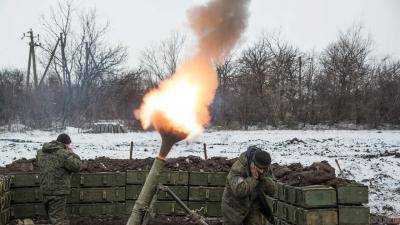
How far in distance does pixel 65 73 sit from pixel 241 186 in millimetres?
33361

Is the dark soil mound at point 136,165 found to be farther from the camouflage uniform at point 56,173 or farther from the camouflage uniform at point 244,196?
the camouflage uniform at point 244,196

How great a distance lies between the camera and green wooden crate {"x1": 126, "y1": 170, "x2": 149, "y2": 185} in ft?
40.2

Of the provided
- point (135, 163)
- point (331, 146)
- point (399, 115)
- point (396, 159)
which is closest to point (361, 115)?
point (399, 115)

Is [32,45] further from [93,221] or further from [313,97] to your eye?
[93,221]

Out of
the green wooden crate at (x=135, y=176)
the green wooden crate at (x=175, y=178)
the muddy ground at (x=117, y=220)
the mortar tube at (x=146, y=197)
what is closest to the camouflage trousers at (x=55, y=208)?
the muddy ground at (x=117, y=220)

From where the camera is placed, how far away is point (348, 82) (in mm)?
40062

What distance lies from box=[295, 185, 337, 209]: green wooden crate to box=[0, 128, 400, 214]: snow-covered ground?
552 centimetres

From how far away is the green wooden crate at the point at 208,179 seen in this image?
40.0 feet

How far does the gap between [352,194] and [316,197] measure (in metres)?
0.66

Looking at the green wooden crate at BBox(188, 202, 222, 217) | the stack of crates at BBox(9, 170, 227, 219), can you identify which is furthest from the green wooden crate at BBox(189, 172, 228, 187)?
the green wooden crate at BBox(188, 202, 222, 217)

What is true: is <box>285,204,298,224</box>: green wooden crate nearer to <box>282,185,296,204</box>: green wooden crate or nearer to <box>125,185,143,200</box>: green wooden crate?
<box>282,185,296,204</box>: green wooden crate

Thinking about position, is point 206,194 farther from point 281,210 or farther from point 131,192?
point 281,210

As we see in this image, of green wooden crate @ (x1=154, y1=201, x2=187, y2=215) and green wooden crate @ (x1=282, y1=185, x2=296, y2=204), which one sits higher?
green wooden crate @ (x1=282, y1=185, x2=296, y2=204)

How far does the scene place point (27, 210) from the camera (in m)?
11.8
